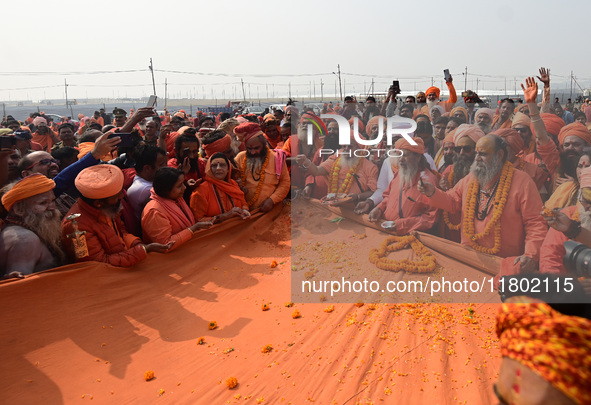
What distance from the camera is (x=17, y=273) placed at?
3426mm

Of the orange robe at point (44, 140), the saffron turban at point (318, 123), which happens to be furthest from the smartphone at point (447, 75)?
the orange robe at point (44, 140)

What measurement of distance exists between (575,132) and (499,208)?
208 cm

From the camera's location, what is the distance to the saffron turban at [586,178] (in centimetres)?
376

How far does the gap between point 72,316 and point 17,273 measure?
22.5 inches

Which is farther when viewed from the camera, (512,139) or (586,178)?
(512,139)

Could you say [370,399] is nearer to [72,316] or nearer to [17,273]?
[72,316]

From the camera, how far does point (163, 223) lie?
4.65 metres

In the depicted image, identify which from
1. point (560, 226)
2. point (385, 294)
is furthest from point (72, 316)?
point (560, 226)

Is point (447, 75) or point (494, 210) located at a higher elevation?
point (447, 75)

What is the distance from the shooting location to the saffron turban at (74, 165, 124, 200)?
3.90m

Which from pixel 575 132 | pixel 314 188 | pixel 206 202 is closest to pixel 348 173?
pixel 314 188

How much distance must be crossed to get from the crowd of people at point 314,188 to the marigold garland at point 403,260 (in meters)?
0.19

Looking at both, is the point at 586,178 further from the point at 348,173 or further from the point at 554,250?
the point at 348,173

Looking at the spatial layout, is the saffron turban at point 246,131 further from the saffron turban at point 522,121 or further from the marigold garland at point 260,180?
the saffron turban at point 522,121
